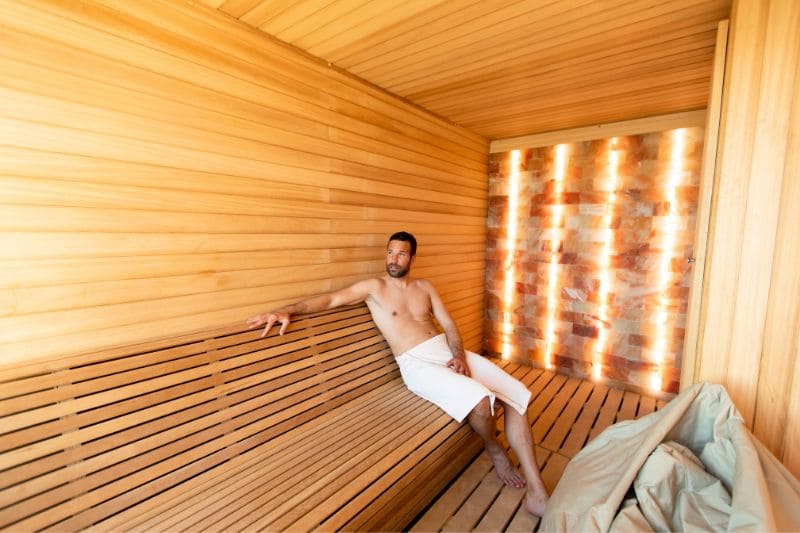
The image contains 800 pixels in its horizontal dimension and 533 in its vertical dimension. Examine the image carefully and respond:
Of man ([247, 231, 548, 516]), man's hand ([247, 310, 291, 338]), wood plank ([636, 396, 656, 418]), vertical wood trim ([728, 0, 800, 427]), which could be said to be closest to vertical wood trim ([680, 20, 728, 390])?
vertical wood trim ([728, 0, 800, 427])

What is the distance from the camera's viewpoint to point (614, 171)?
370 centimetres

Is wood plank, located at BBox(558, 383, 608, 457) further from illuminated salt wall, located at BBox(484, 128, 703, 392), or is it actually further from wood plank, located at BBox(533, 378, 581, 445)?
illuminated salt wall, located at BBox(484, 128, 703, 392)

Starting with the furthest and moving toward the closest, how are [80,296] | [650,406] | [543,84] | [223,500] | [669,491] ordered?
[650,406] < [543,84] < [80,296] < [223,500] < [669,491]

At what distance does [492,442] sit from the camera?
2.18m

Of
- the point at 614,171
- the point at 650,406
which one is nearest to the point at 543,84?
the point at 614,171

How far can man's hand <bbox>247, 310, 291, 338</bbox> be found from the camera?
213 centimetres

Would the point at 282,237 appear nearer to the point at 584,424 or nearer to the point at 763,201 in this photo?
the point at 763,201

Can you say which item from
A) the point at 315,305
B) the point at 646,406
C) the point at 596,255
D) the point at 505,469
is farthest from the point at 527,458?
the point at 596,255

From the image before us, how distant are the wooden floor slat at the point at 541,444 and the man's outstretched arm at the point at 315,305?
4.27 feet

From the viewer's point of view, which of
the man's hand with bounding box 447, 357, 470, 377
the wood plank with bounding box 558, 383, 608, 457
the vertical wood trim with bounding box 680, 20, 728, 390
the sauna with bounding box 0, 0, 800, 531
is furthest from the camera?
the wood plank with bounding box 558, 383, 608, 457

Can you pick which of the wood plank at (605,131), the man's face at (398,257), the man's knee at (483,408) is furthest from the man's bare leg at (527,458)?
the wood plank at (605,131)

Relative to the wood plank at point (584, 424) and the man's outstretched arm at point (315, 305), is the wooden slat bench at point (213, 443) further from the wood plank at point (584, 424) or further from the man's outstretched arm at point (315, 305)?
the wood plank at point (584, 424)

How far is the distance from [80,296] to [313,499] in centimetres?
133

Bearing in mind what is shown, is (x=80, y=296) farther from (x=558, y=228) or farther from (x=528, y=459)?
(x=558, y=228)
